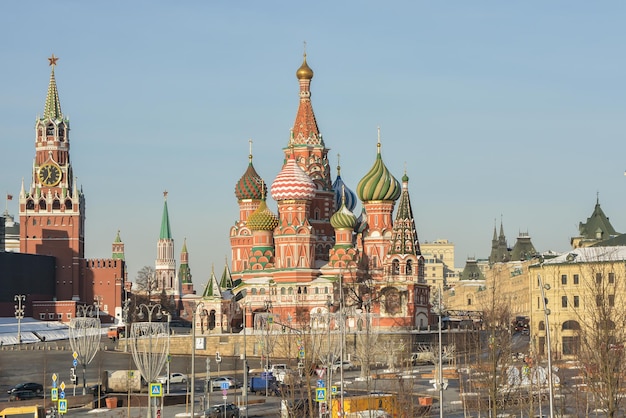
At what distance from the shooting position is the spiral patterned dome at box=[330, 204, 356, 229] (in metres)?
122

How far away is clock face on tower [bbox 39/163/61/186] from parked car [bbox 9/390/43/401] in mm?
107594

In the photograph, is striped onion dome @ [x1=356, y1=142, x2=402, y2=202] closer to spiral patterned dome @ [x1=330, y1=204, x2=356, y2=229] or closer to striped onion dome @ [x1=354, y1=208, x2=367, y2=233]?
spiral patterned dome @ [x1=330, y1=204, x2=356, y2=229]

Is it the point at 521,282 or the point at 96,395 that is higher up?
the point at 521,282

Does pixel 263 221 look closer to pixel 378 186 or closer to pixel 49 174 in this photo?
pixel 378 186

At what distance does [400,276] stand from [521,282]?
47317 mm

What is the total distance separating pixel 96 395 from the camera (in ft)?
210

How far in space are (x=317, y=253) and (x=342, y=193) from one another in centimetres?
920

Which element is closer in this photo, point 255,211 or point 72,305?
point 255,211

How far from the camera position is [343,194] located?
438 feet

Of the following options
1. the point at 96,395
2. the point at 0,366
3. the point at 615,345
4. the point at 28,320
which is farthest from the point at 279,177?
the point at 615,345

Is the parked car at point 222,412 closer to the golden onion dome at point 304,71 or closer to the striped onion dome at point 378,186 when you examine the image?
the striped onion dome at point 378,186

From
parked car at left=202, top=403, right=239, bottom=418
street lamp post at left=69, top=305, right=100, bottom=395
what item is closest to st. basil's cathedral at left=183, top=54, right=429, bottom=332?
street lamp post at left=69, top=305, right=100, bottom=395

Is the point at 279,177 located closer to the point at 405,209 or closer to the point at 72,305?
the point at 405,209

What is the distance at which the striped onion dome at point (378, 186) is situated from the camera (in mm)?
122625
